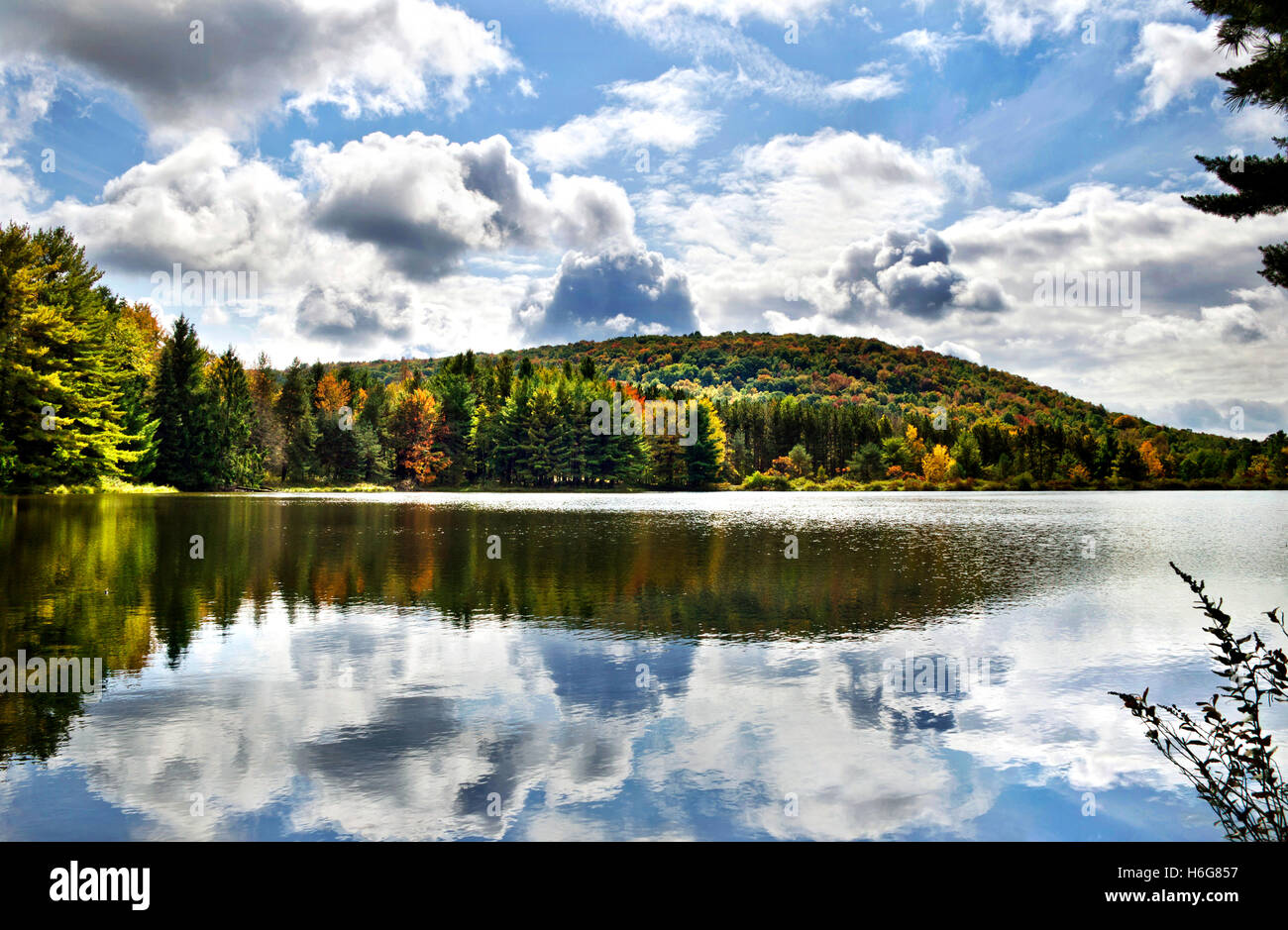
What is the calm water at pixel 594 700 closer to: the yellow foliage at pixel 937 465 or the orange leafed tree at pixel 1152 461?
the yellow foliage at pixel 937 465

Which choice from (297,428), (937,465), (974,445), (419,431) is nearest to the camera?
(297,428)

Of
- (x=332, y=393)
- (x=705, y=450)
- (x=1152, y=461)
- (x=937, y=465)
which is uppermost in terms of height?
(x=332, y=393)

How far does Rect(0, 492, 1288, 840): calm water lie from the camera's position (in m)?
5.73

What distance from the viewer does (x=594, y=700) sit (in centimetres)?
843

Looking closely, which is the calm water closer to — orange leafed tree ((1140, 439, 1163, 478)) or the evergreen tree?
the evergreen tree

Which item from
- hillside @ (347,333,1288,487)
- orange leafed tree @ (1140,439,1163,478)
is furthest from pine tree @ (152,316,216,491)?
orange leafed tree @ (1140,439,1163,478)

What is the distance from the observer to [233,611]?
536 inches

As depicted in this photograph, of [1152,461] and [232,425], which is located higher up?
[232,425]

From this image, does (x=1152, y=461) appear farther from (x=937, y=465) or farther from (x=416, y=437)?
(x=416, y=437)

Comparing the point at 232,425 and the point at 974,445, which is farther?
the point at 974,445

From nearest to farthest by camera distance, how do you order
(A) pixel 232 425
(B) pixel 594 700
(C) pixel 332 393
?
(B) pixel 594 700 < (A) pixel 232 425 < (C) pixel 332 393

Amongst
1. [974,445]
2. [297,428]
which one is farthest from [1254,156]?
[974,445]
